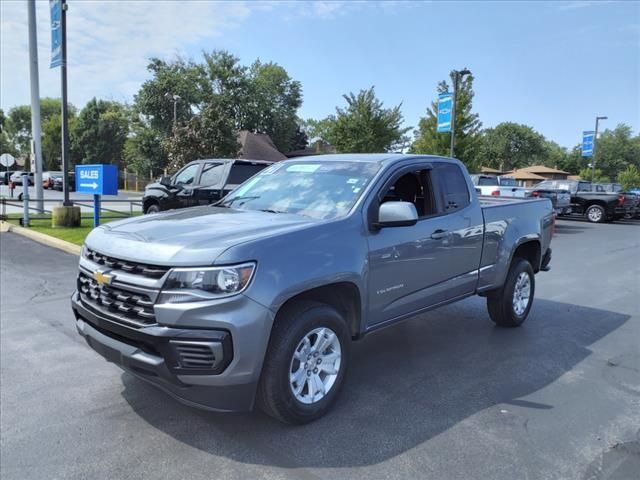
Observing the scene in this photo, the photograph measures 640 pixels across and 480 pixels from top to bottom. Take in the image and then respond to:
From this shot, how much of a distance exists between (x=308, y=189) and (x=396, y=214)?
883 mm

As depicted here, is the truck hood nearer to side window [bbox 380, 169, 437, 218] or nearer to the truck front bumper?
the truck front bumper

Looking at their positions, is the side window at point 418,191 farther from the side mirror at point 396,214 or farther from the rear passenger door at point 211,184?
the rear passenger door at point 211,184

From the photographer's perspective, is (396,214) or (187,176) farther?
(187,176)

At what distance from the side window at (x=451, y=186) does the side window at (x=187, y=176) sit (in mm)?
8118

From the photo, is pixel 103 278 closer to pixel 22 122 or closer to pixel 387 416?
pixel 387 416

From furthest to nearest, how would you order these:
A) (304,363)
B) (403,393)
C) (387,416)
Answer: (403,393), (387,416), (304,363)

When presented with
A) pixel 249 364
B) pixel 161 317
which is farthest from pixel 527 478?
pixel 161 317

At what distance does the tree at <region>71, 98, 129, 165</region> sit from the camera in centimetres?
5712

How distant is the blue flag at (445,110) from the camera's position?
20.2 metres

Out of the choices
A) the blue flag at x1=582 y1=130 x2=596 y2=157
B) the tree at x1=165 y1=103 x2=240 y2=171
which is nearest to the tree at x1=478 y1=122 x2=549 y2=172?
the blue flag at x1=582 y1=130 x2=596 y2=157

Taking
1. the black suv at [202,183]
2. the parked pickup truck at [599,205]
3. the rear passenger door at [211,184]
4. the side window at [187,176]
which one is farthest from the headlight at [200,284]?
the parked pickup truck at [599,205]

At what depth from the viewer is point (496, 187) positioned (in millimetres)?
17516

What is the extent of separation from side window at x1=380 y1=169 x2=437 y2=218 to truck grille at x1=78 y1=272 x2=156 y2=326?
2.46 m

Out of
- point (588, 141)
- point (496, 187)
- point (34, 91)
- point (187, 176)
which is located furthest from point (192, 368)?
point (588, 141)
